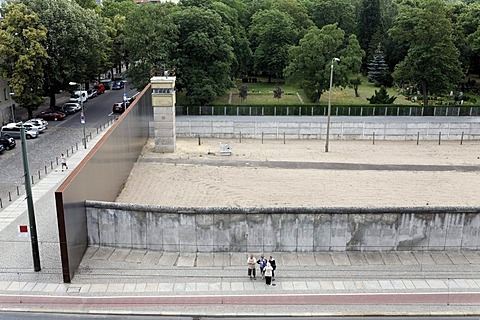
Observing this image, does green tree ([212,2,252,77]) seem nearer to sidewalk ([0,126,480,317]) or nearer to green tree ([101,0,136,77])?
green tree ([101,0,136,77])

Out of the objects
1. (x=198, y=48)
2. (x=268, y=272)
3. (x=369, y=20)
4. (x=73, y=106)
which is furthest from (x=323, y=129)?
(x=369, y=20)

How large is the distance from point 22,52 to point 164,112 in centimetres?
2102

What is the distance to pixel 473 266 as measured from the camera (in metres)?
25.3

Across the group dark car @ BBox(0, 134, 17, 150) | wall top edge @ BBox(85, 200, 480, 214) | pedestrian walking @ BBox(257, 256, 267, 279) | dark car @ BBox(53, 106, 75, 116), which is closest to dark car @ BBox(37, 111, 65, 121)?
dark car @ BBox(53, 106, 75, 116)

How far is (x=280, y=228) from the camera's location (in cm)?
2592

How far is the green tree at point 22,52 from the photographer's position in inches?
2264

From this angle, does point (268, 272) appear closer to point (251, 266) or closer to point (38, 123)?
point (251, 266)

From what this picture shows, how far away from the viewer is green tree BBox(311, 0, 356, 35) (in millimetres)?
100875

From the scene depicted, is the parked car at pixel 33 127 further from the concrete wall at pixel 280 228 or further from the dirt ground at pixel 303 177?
the concrete wall at pixel 280 228

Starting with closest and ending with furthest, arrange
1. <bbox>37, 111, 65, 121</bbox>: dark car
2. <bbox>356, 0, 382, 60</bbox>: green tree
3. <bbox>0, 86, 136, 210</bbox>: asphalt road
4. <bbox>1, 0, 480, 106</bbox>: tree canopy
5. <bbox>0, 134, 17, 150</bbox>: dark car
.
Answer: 1. <bbox>0, 86, 136, 210</bbox>: asphalt road
2. <bbox>0, 134, 17, 150</bbox>: dark car
3. <bbox>37, 111, 65, 121</bbox>: dark car
4. <bbox>1, 0, 480, 106</bbox>: tree canopy
5. <bbox>356, 0, 382, 60</bbox>: green tree

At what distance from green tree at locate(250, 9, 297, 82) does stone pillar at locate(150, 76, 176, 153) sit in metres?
38.9

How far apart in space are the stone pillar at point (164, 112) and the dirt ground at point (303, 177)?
3.98 ft

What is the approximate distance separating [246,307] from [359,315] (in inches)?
181

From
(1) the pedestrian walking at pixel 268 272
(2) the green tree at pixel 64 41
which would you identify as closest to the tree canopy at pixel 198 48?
(2) the green tree at pixel 64 41
